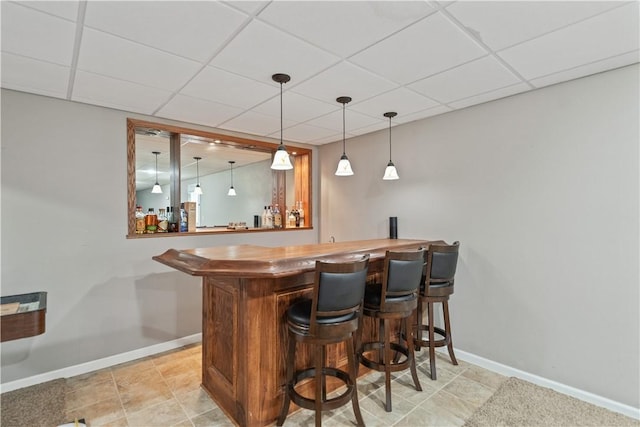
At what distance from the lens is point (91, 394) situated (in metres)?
2.55

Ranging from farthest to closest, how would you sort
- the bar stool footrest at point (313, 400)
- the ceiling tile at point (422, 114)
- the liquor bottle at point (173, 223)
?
1. the liquor bottle at point (173, 223)
2. the ceiling tile at point (422, 114)
3. the bar stool footrest at point (313, 400)

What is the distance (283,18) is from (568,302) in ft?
9.48

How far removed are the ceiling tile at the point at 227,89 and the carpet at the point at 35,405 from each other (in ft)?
8.45

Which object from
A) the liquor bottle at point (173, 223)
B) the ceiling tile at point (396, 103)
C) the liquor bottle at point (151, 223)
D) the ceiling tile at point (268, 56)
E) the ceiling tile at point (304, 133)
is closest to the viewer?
the ceiling tile at point (268, 56)

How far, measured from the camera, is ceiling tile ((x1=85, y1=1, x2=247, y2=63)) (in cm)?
157

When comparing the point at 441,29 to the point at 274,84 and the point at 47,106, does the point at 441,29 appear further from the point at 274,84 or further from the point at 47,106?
the point at 47,106

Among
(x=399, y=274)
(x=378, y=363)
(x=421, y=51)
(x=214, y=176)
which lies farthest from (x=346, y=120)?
(x=214, y=176)

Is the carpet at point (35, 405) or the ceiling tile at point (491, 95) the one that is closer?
the carpet at point (35, 405)

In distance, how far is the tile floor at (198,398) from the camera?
222cm

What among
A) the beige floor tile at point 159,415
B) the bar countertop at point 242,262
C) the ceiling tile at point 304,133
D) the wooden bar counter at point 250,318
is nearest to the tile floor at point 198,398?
the beige floor tile at point 159,415

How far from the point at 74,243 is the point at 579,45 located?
413 centimetres

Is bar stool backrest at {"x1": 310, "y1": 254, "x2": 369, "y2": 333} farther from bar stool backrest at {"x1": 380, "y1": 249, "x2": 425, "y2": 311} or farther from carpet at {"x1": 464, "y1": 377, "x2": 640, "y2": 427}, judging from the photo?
carpet at {"x1": 464, "y1": 377, "x2": 640, "y2": 427}

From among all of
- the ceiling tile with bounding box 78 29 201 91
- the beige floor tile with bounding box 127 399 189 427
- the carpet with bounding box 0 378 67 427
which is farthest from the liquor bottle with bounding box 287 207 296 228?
the carpet with bounding box 0 378 67 427

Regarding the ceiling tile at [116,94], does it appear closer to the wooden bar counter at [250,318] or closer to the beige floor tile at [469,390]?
the wooden bar counter at [250,318]
